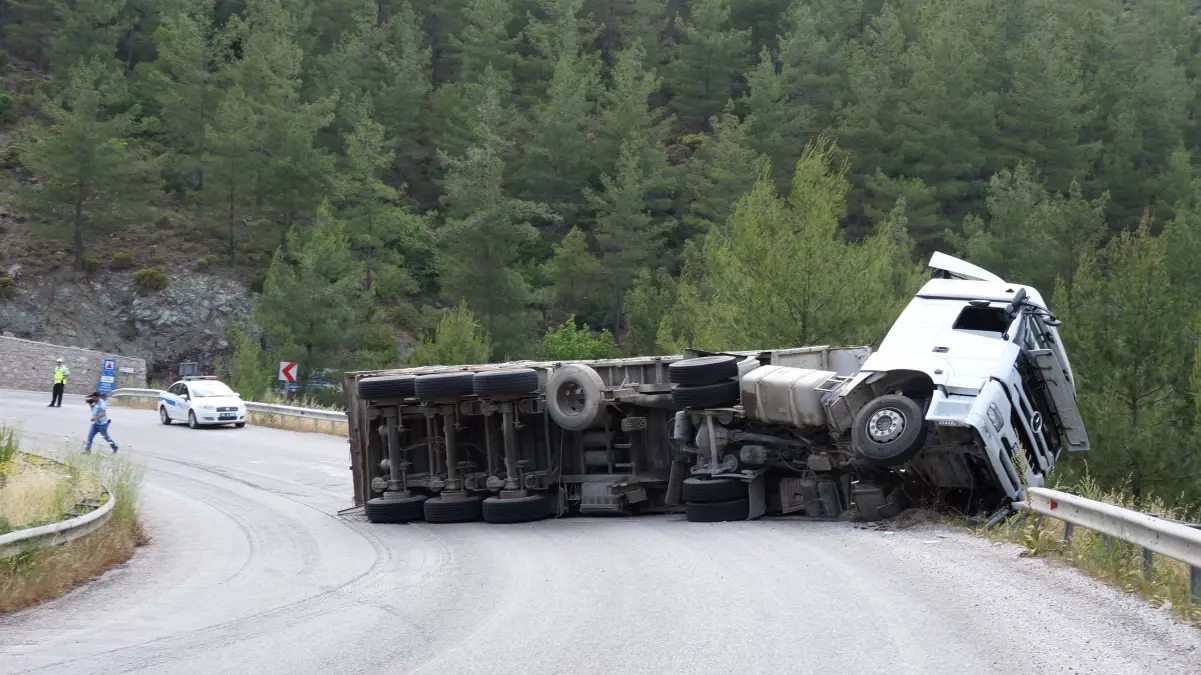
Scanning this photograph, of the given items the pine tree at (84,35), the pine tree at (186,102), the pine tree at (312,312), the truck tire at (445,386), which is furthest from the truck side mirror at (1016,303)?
the pine tree at (84,35)

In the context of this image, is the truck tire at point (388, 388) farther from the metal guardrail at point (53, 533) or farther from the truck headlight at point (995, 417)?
the truck headlight at point (995, 417)

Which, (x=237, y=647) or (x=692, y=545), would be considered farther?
(x=692, y=545)

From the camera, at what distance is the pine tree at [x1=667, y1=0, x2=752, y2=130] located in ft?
247

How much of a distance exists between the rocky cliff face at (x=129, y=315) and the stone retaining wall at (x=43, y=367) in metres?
9.89

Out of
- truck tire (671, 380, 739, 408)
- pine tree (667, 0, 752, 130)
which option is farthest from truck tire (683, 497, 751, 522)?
pine tree (667, 0, 752, 130)

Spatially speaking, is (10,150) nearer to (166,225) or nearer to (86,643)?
(166,225)

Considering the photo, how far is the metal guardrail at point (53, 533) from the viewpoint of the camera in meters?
10.5

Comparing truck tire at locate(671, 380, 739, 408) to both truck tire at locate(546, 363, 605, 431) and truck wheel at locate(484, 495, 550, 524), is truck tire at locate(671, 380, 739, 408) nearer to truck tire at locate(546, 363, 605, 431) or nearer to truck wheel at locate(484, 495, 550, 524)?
truck tire at locate(546, 363, 605, 431)

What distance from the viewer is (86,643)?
8766 millimetres

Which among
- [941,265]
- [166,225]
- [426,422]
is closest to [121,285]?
[166,225]

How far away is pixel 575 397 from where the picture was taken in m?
A: 15.5

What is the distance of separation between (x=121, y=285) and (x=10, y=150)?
16771 millimetres

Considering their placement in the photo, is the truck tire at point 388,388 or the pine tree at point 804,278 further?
the pine tree at point 804,278

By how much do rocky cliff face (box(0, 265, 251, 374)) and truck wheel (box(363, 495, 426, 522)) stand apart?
1818 inches
